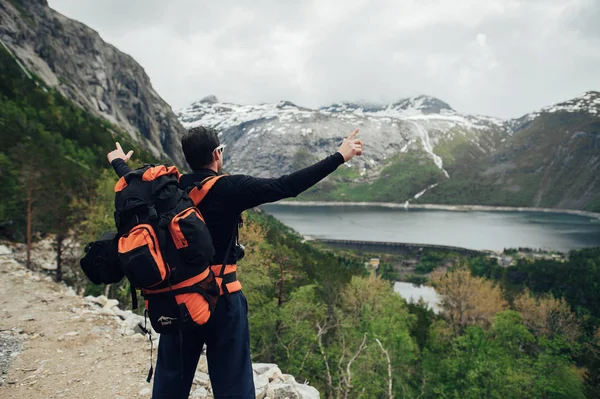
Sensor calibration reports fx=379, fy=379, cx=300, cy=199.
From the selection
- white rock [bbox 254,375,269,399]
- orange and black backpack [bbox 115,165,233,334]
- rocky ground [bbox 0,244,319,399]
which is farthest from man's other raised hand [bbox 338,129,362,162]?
rocky ground [bbox 0,244,319,399]

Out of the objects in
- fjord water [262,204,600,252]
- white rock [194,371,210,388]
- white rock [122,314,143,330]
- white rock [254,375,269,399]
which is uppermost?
white rock [254,375,269,399]

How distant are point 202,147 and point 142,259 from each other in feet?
2.96

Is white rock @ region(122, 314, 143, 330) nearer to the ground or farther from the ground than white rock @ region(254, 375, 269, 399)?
nearer to the ground

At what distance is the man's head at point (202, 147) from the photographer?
108 inches

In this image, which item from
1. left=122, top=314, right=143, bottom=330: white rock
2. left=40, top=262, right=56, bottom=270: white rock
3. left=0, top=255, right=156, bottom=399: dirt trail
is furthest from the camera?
left=40, top=262, right=56, bottom=270: white rock

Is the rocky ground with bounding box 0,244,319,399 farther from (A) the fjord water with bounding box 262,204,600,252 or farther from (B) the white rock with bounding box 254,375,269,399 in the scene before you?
(A) the fjord water with bounding box 262,204,600,252

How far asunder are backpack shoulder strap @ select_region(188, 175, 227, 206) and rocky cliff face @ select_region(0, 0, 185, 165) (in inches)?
3637

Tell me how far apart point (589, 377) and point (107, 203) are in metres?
34.9

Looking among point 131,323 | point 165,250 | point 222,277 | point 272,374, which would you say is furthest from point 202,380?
point 165,250

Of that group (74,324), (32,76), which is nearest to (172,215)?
(74,324)

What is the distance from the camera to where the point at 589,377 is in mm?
27953

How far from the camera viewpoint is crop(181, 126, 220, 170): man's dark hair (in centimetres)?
275

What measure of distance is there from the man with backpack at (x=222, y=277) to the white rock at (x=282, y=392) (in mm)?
2739

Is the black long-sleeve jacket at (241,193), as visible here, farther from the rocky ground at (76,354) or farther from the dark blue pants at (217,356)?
the rocky ground at (76,354)
